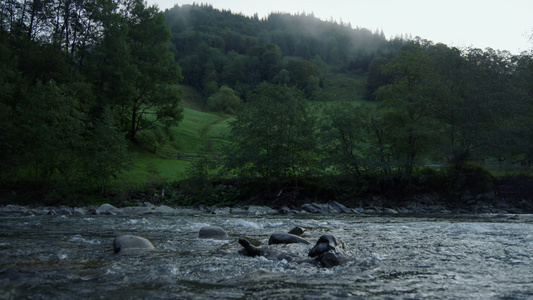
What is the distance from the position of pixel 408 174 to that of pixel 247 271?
2503 centimetres

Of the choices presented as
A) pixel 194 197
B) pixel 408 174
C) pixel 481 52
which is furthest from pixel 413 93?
pixel 194 197

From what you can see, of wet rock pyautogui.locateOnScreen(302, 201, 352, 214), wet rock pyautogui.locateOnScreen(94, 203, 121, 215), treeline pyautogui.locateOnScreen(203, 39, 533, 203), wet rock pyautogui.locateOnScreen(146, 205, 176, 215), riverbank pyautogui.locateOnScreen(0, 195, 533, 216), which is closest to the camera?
wet rock pyautogui.locateOnScreen(94, 203, 121, 215)

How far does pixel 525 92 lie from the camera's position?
103ft

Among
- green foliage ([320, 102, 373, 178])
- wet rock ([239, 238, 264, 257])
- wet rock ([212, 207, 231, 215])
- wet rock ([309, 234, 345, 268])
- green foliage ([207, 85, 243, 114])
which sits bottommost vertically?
wet rock ([212, 207, 231, 215])

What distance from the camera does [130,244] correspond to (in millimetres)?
8859

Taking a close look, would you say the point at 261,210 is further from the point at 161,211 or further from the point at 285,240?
the point at 285,240

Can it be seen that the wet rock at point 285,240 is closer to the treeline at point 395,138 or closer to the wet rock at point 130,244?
the wet rock at point 130,244

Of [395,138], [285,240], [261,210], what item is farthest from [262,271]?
[395,138]

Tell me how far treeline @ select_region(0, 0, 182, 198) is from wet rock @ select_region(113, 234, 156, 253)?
2011cm

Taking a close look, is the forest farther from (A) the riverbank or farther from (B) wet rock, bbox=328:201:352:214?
(B) wet rock, bbox=328:201:352:214

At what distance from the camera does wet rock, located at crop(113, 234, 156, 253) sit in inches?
341

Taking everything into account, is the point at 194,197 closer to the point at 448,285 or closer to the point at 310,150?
the point at 310,150

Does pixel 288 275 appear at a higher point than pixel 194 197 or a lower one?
higher

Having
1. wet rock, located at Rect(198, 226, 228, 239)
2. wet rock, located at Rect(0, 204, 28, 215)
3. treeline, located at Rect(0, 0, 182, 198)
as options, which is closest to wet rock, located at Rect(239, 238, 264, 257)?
wet rock, located at Rect(198, 226, 228, 239)
